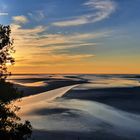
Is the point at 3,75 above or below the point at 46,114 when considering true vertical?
above

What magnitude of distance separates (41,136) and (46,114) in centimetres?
1657

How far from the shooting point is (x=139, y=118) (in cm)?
5400

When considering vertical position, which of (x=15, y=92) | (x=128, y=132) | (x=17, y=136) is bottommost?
(x=128, y=132)

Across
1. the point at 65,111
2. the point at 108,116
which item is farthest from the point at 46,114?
the point at 108,116

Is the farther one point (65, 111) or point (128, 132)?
point (65, 111)

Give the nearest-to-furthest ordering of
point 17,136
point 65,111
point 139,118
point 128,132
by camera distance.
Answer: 1. point 17,136
2. point 128,132
3. point 139,118
4. point 65,111

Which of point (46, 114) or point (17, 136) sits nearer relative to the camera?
point (17, 136)

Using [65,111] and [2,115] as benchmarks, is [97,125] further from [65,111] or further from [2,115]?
[2,115]

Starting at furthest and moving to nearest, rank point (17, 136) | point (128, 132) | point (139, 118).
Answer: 1. point (139, 118)
2. point (128, 132)
3. point (17, 136)

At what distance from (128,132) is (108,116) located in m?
12.8

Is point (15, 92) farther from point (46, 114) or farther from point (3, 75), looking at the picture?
point (46, 114)

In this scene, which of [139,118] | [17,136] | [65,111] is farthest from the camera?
[65,111]

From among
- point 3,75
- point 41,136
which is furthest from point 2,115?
point 41,136

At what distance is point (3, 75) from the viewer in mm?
20234
